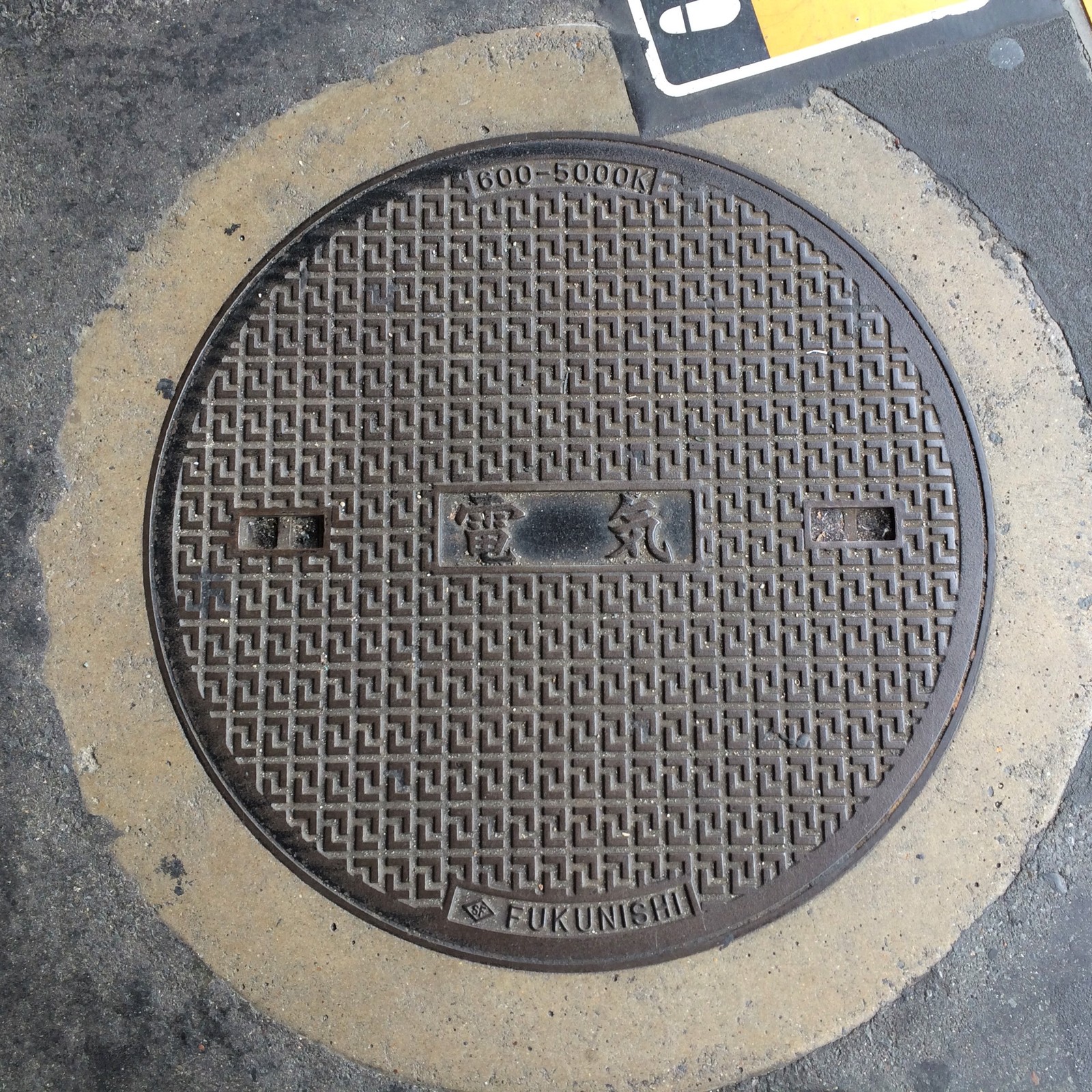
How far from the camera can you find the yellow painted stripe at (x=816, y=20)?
222 centimetres

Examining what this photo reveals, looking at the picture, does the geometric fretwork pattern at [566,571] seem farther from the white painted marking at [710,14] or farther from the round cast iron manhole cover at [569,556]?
the white painted marking at [710,14]

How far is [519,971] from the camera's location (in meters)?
2.02

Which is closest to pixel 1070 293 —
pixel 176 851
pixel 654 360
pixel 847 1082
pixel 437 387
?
pixel 654 360

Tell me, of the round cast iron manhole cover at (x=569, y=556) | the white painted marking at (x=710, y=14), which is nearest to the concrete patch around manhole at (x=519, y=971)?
the round cast iron manhole cover at (x=569, y=556)

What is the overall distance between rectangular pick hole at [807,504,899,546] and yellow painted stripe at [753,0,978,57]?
1.28m

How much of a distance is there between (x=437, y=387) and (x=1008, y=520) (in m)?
1.55

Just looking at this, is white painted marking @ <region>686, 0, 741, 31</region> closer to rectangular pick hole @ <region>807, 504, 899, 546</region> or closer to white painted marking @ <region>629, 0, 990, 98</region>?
white painted marking @ <region>629, 0, 990, 98</region>

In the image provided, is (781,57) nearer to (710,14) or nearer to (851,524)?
(710,14)

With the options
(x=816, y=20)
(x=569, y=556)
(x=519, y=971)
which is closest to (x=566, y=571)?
(x=569, y=556)

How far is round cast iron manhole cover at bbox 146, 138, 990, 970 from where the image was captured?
1.99 m

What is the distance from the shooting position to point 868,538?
6.81 ft

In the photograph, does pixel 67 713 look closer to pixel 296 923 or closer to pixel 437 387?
pixel 296 923

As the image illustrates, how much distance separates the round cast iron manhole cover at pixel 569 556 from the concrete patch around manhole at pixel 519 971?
100 millimetres

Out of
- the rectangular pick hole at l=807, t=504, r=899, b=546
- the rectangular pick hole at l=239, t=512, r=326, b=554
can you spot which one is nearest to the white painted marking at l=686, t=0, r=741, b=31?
the rectangular pick hole at l=807, t=504, r=899, b=546
